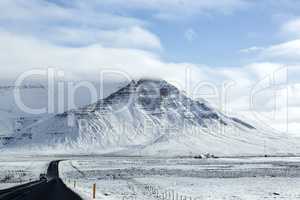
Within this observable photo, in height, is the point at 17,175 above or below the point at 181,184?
below

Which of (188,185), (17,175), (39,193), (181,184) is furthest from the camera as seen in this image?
(17,175)

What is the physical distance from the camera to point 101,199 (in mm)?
40031

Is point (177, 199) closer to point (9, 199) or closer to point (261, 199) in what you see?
point (261, 199)

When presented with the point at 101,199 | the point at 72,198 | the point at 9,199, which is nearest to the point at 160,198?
the point at 101,199

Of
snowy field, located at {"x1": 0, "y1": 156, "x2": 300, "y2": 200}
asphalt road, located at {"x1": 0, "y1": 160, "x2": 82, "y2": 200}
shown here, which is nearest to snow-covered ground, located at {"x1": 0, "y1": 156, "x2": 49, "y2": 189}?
snowy field, located at {"x1": 0, "y1": 156, "x2": 300, "y2": 200}

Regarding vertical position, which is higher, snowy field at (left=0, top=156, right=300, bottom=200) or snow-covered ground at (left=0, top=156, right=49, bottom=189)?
snowy field at (left=0, top=156, right=300, bottom=200)

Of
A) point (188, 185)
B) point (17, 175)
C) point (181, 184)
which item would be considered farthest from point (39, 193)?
point (17, 175)

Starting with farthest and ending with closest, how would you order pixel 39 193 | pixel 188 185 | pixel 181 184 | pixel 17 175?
pixel 17 175 → pixel 181 184 → pixel 188 185 → pixel 39 193

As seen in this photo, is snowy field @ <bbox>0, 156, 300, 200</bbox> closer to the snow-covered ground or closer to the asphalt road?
the snow-covered ground

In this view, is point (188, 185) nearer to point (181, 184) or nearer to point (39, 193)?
point (181, 184)

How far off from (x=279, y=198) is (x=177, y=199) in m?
8.53

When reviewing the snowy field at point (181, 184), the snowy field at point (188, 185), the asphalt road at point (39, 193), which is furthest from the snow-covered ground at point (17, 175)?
the asphalt road at point (39, 193)

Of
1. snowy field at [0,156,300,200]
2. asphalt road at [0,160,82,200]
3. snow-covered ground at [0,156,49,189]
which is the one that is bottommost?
snow-covered ground at [0,156,49,189]

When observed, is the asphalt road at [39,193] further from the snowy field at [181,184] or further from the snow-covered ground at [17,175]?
the snow-covered ground at [17,175]
